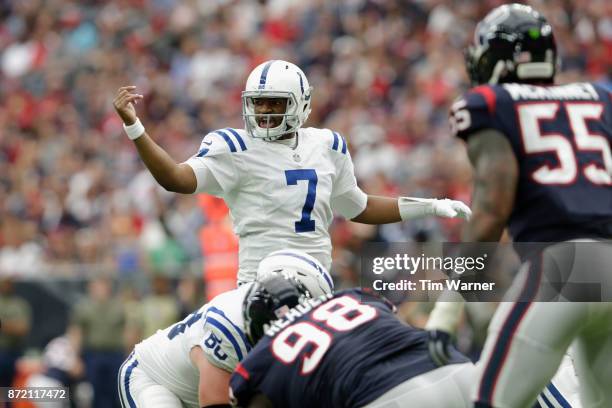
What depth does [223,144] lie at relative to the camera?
5.61 m

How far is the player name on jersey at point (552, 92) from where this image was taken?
14.6 feet

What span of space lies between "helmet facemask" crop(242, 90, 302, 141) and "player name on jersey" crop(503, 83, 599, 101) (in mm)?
1461

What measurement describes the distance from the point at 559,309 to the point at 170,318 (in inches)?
263

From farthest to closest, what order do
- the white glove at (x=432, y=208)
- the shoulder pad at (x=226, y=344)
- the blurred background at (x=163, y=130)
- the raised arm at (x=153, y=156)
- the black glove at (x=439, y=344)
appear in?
the blurred background at (x=163, y=130) → the white glove at (x=432, y=208) → the raised arm at (x=153, y=156) → the shoulder pad at (x=226, y=344) → the black glove at (x=439, y=344)

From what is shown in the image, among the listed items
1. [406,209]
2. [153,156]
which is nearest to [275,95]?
[153,156]

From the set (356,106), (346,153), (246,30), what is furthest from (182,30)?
(346,153)

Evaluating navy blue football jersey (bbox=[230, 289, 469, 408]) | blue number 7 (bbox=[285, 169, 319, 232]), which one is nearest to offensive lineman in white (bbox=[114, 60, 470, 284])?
blue number 7 (bbox=[285, 169, 319, 232])

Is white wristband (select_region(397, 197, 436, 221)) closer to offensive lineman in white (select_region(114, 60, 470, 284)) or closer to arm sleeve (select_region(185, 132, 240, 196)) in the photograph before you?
offensive lineman in white (select_region(114, 60, 470, 284))

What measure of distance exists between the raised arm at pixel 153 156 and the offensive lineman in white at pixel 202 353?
54cm

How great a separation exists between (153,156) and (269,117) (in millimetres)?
619

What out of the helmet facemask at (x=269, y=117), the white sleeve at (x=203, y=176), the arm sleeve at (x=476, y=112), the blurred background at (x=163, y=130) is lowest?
the blurred background at (x=163, y=130)

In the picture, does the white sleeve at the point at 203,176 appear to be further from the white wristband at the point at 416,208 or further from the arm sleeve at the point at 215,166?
the white wristband at the point at 416,208

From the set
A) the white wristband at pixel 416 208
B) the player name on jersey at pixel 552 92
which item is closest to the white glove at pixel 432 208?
the white wristband at pixel 416 208

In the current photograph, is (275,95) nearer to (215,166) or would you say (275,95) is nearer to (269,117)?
(269,117)
